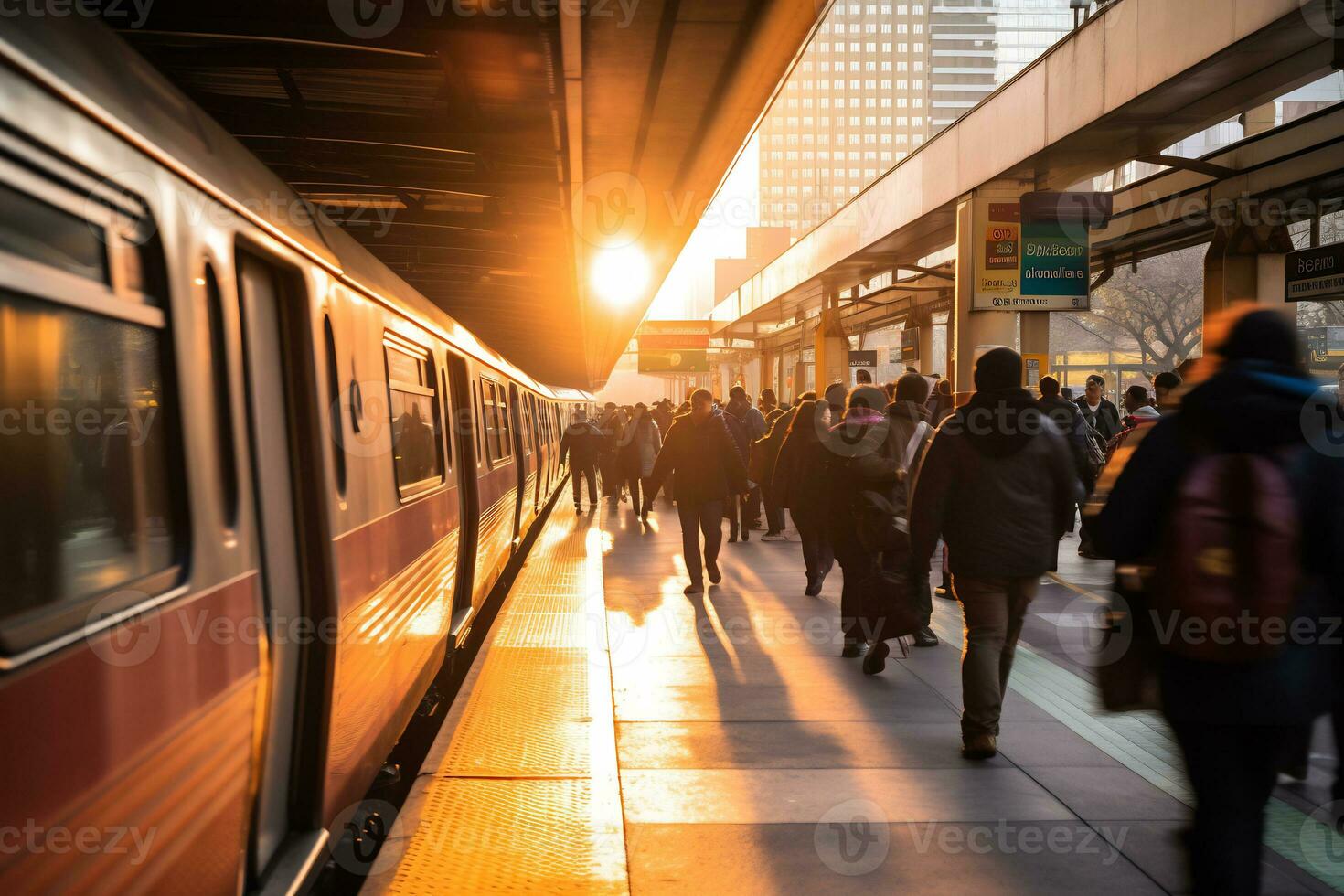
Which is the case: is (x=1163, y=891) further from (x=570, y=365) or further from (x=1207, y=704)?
(x=570, y=365)

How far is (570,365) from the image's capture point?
176 feet

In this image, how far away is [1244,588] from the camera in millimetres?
2734

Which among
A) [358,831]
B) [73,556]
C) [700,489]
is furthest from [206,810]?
[700,489]

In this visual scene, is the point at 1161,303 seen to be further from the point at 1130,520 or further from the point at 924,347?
the point at 1130,520

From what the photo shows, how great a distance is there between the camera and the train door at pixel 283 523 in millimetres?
3252

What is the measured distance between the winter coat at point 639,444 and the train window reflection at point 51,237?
15894mm

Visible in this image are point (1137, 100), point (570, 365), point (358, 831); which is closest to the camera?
point (358, 831)

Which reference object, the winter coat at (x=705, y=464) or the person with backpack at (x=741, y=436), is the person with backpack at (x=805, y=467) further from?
the person with backpack at (x=741, y=436)

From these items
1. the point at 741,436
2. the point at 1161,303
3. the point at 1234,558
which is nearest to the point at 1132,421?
the point at 741,436

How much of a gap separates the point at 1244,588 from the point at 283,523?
259 centimetres

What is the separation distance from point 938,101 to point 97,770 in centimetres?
20143

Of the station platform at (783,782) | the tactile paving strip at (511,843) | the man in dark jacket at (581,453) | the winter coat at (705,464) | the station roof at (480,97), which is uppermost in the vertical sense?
the station roof at (480,97)

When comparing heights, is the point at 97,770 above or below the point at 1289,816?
above

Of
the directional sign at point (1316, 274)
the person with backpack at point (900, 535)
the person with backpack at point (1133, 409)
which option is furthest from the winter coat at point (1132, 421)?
the person with backpack at point (900, 535)
